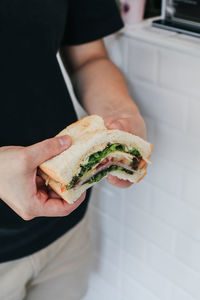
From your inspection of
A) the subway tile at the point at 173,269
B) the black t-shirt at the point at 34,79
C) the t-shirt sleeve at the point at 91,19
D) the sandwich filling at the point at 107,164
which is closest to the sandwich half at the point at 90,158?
the sandwich filling at the point at 107,164

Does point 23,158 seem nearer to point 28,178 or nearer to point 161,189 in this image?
point 28,178

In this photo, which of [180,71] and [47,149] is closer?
[47,149]

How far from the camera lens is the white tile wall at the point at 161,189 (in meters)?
0.86

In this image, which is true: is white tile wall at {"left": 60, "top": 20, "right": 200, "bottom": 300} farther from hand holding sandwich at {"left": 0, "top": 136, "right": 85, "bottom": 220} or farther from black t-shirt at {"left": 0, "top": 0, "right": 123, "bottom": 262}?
hand holding sandwich at {"left": 0, "top": 136, "right": 85, "bottom": 220}

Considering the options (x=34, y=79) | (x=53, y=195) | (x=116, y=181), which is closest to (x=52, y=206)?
(x=53, y=195)

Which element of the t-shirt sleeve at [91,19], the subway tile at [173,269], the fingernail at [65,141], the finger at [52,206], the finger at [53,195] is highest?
the t-shirt sleeve at [91,19]

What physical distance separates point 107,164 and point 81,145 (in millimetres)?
86

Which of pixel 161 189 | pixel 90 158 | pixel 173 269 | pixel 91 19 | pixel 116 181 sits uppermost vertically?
pixel 91 19

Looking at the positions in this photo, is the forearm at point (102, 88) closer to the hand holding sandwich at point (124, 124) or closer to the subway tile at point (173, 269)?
the hand holding sandwich at point (124, 124)

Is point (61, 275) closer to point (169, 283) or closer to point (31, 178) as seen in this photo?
point (169, 283)

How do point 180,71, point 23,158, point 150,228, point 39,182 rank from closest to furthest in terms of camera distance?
1. point 23,158
2. point 39,182
3. point 180,71
4. point 150,228

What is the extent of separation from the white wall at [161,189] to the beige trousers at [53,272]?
17cm

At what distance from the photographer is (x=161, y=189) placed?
1021mm

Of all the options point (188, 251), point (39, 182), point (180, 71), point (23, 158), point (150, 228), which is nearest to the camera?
point (23, 158)
